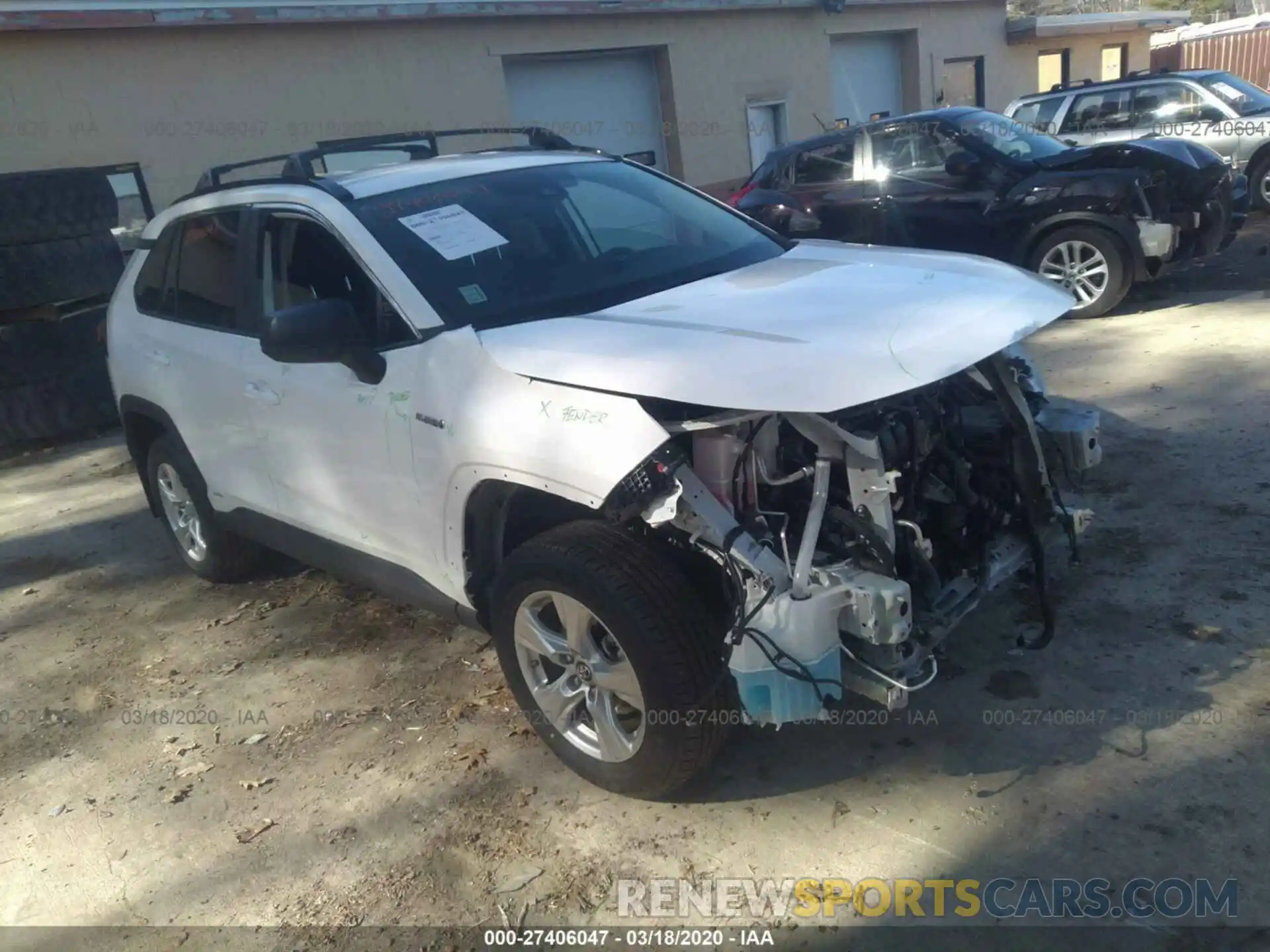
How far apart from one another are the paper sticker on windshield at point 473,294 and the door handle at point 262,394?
95 centimetres

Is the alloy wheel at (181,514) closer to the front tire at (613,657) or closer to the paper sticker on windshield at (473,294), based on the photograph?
the paper sticker on windshield at (473,294)

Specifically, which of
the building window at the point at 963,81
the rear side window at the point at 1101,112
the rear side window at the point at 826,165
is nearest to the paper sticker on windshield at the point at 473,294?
the rear side window at the point at 826,165

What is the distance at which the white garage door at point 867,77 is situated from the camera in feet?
60.5

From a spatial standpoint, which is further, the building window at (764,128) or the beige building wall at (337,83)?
the building window at (764,128)

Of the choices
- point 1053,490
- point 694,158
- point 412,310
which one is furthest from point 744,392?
point 694,158

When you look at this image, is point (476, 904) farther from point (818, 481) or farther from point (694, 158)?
point (694, 158)

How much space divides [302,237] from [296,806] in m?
2.05

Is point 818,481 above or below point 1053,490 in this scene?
above

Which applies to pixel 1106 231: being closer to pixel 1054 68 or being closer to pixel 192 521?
pixel 192 521

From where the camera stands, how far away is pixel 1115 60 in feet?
85.3

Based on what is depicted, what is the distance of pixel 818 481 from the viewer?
2883 millimetres

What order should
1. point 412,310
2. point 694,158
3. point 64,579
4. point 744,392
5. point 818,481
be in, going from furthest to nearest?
point 694,158 < point 64,579 < point 412,310 < point 818,481 < point 744,392

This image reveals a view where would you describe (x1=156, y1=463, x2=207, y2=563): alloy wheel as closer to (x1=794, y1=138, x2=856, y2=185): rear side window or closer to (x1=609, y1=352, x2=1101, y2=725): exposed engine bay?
(x1=609, y1=352, x2=1101, y2=725): exposed engine bay
